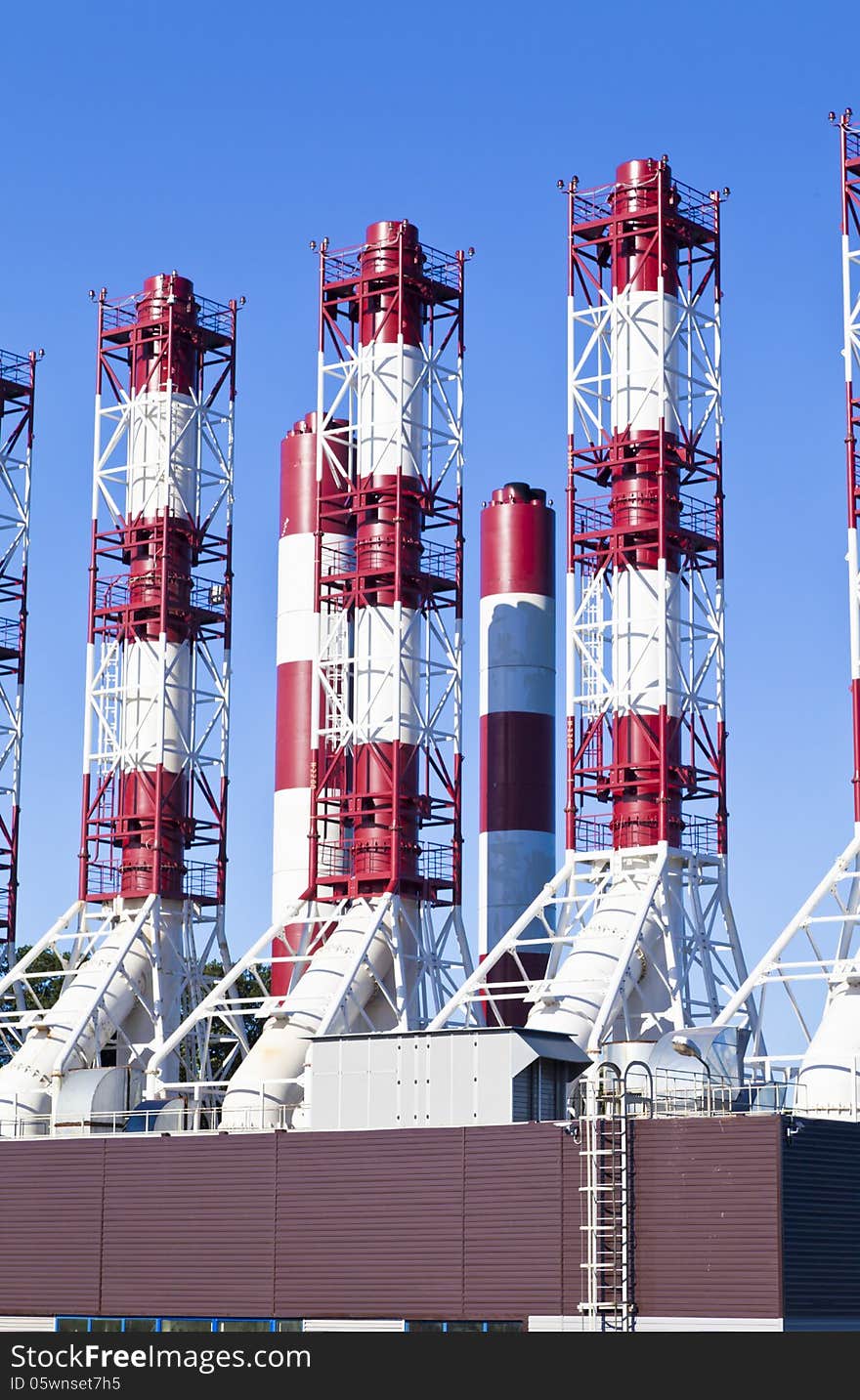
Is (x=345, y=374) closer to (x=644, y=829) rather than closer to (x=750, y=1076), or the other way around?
(x=644, y=829)

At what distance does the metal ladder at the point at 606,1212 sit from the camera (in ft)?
190

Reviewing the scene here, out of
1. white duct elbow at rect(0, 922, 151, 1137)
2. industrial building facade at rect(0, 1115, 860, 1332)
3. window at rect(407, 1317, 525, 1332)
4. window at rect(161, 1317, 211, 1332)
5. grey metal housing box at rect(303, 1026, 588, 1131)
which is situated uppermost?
white duct elbow at rect(0, 922, 151, 1137)

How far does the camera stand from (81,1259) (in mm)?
68188

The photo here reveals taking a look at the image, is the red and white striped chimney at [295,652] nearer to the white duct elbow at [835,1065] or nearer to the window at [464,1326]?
the white duct elbow at [835,1065]

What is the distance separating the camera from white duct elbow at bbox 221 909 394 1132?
76500 millimetres

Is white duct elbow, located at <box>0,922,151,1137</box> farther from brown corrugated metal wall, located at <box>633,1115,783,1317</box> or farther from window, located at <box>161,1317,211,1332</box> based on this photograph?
brown corrugated metal wall, located at <box>633,1115,783,1317</box>

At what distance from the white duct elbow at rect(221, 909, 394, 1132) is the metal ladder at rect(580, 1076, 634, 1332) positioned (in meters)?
17.2

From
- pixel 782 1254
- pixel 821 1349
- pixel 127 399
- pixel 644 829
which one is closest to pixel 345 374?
pixel 127 399

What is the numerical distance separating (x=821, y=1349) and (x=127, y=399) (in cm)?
5718

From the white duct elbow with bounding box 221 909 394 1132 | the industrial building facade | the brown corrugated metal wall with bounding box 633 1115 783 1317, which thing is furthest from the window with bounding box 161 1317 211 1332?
the brown corrugated metal wall with bounding box 633 1115 783 1317

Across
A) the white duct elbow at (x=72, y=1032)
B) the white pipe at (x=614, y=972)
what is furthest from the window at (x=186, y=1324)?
the white duct elbow at (x=72, y=1032)

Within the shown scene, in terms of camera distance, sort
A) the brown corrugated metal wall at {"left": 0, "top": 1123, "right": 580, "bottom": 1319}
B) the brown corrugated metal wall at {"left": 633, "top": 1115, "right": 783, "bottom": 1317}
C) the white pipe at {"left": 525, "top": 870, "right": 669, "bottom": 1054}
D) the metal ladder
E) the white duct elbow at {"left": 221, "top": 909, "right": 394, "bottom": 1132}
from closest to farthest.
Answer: the brown corrugated metal wall at {"left": 633, "top": 1115, "right": 783, "bottom": 1317} < the metal ladder < the brown corrugated metal wall at {"left": 0, "top": 1123, "right": 580, "bottom": 1319} < the white pipe at {"left": 525, "top": 870, "right": 669, "bottom": 1054} < the white duct elbow at {"left": 221, "top": 909, "right": 394, "bottom": 1132}

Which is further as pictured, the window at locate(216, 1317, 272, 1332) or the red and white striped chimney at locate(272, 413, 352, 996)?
the red and white striped chimney at locate(272, 413, 352, 996)

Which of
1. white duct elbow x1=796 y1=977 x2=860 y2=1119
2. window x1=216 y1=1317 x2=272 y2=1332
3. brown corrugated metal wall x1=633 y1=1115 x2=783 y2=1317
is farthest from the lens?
white duct elbow x1=796 y1=977 x2=860 y2=1119
